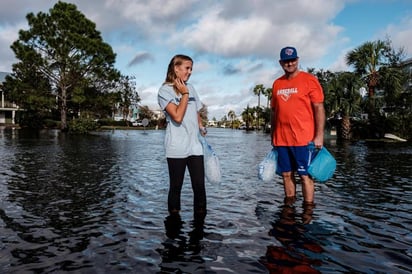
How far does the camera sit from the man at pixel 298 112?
5062 mm

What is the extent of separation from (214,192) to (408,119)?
33.9 m

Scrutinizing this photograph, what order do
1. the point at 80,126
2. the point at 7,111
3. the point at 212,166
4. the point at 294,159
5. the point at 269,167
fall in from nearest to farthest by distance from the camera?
the point at 212,166, the point at 294,159, the point at 269,167, the point at 80,126, the point at 7,111

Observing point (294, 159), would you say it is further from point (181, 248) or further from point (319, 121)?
point (181, 248)

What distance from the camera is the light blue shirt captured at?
4516mm

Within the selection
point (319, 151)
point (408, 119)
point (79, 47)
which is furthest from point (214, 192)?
point (79, 47)

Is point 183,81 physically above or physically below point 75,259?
above

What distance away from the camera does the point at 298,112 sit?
5.09 meters

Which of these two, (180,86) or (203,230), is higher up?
(180,86)

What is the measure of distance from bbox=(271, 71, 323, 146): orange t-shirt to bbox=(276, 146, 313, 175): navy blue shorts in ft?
0.28

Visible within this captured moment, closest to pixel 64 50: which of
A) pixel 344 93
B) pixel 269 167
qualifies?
pixel 344 93

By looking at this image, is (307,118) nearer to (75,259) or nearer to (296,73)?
(296,73)

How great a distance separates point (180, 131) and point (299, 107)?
1.61 meters

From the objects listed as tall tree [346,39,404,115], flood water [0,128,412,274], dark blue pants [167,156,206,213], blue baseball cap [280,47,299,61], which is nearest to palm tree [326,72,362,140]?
tall tree [346,39,404,115]

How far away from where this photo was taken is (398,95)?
36.5 meters
